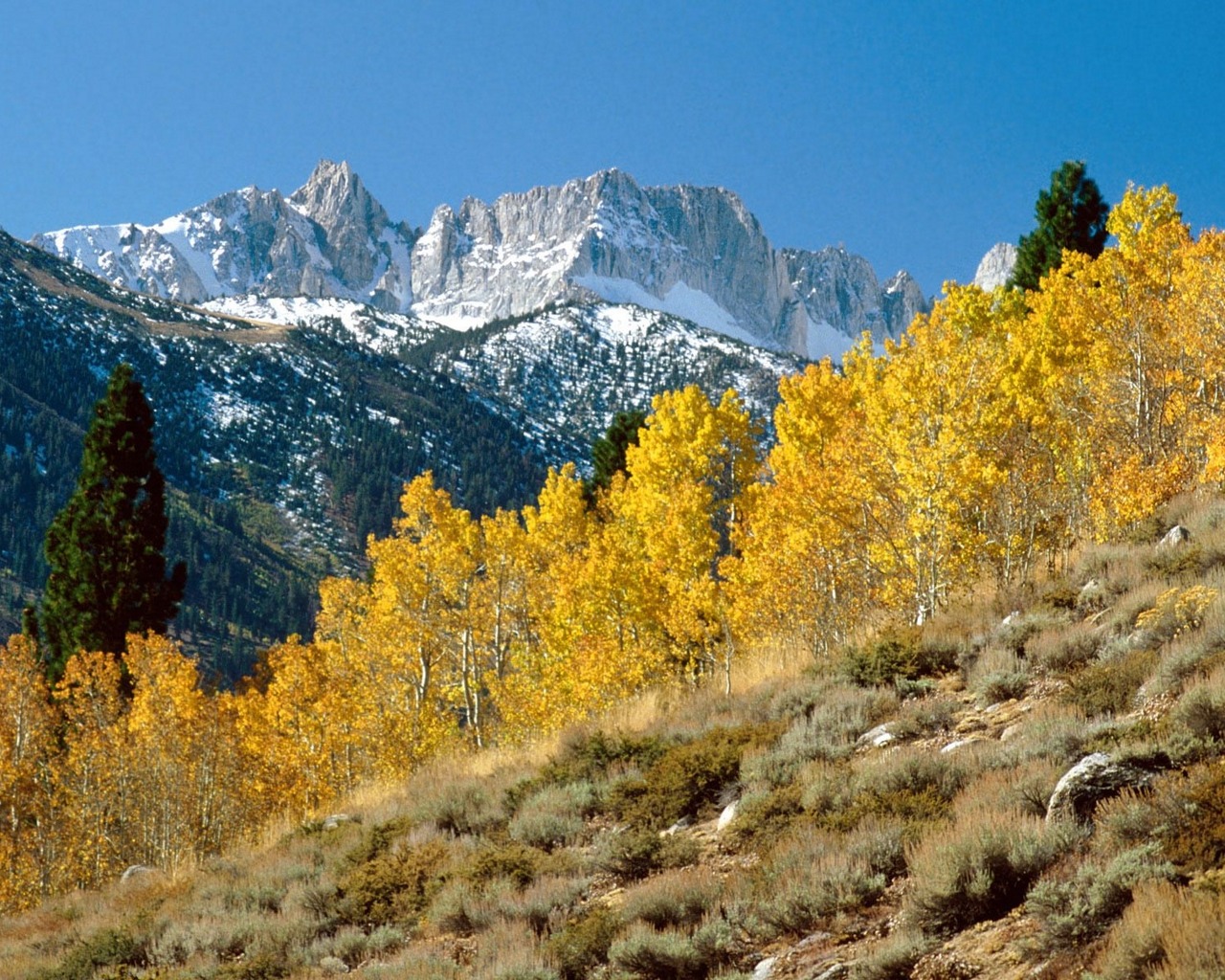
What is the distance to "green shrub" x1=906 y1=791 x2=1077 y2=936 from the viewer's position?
6023mm

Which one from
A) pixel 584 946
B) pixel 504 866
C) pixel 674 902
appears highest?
pixel 504 866

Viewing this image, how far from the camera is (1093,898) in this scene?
5.30 m

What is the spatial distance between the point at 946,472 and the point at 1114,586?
156 inches

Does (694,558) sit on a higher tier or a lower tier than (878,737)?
higher

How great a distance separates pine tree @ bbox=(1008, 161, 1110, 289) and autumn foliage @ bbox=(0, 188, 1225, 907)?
31.1 feet

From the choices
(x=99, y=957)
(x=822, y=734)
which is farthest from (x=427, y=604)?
(x=822, y=734)

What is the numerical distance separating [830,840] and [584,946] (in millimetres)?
2005

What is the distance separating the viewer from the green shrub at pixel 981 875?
6023 millimetres

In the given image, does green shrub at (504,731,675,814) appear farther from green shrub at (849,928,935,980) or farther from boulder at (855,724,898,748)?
green shrub at (849,928,935,980)

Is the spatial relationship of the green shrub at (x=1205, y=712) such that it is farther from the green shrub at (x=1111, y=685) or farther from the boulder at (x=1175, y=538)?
the boulder at (x=1175, y=538)

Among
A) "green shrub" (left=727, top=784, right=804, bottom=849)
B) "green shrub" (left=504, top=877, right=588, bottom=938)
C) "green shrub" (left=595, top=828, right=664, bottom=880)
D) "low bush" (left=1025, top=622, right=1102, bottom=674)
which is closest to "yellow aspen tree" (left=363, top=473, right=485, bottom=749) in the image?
"green shrub" (left=595, top=828, right=664, bottom=880)

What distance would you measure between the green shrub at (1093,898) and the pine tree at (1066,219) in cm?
3309

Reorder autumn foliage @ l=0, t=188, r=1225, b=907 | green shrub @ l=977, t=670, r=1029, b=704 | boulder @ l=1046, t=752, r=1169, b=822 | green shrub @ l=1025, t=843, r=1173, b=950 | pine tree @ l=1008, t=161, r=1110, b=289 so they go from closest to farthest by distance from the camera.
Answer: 1. green shrub @ l=1025, t=843, r=1173, b=950
2. boulder @ l=1046, t=752, r=1169, b=822
3. green shrub @ l=977, t=670, r=1029, b=704
4. autumn foliage @ l=0, t=188, r=1225, b=907
5. pine tree @ l=1008, t=161, r=1110, b=289

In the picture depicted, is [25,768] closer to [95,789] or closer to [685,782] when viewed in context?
[95,789]
